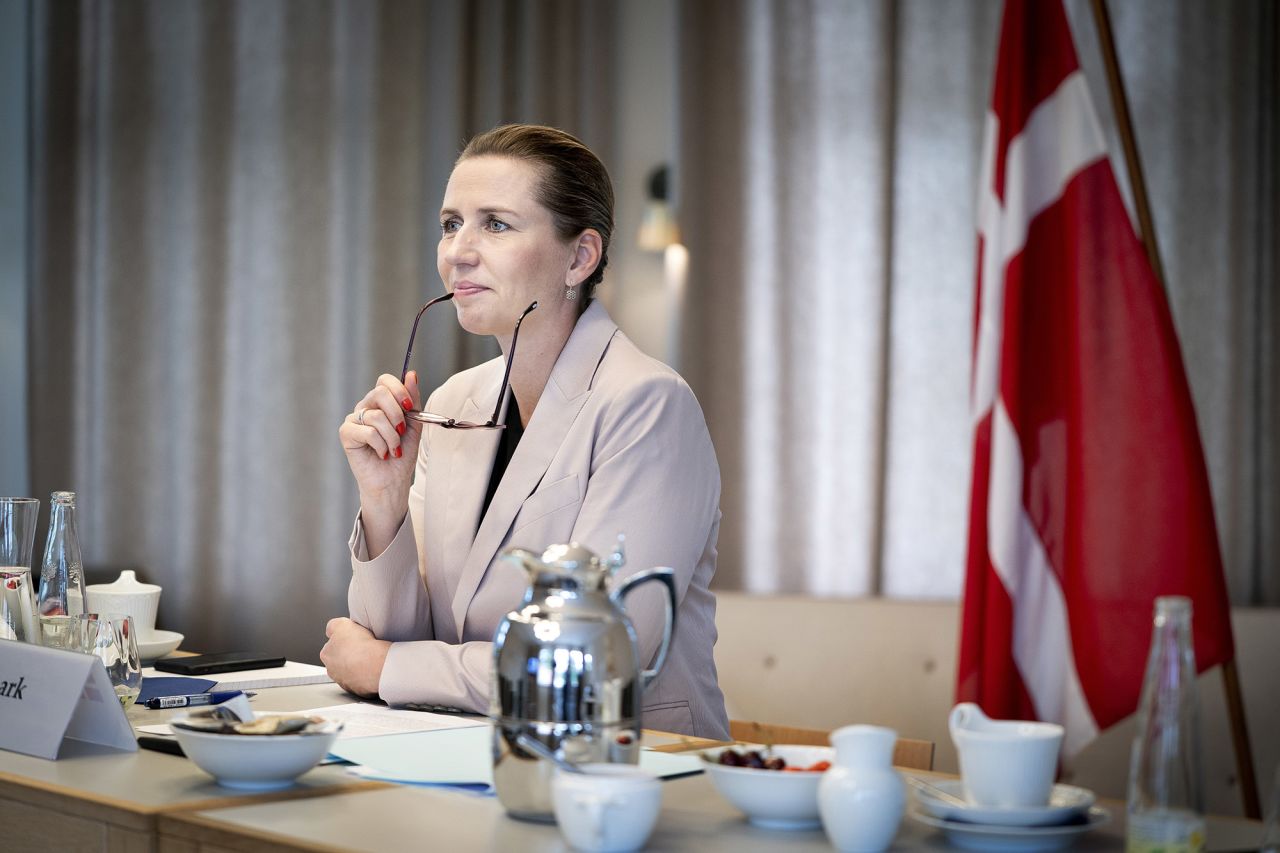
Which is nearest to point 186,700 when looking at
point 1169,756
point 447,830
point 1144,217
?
point 447,830

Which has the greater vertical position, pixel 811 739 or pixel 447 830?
pixel 447 830

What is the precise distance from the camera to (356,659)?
178 cm

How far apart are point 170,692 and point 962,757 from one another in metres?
1.06

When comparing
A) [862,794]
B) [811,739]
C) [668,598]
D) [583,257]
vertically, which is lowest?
[811,739]

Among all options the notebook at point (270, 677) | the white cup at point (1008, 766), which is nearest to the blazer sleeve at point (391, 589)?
the notebook at point (270, 677)

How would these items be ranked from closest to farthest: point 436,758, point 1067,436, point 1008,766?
1. point 1008,766
2. point 436,758
3. point 1067,436

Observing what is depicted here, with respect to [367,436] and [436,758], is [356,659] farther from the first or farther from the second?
[436,758]

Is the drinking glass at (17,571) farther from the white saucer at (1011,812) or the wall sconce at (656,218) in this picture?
the wall sconce at (656,218)

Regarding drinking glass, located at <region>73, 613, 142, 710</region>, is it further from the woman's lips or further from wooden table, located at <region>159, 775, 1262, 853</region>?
the woman's lips

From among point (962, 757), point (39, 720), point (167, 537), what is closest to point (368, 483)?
point (39, 720)

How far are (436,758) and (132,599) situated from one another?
854 mm

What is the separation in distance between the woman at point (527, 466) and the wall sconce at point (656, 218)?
5.33 ft

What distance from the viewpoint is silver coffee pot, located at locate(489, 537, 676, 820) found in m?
1.09

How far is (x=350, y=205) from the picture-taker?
405 cm
